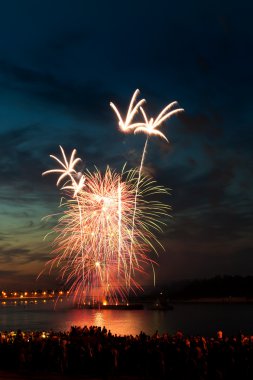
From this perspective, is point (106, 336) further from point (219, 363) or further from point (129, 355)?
point (219, 363)

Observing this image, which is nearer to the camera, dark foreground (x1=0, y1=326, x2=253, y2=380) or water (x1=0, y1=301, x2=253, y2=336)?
dark foreground (x1=0, y1=326, x2=253, y2=380)

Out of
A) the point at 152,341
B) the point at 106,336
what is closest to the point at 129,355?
the point at 152,341

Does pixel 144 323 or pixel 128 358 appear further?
pixel 144 323

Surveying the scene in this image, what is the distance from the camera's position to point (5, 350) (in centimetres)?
1920

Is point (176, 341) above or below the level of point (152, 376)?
above

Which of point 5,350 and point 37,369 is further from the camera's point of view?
point 5,350

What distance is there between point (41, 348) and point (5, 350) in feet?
6.18

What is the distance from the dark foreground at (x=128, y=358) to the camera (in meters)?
15.0

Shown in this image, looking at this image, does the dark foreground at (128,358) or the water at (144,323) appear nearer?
the dark foreground at (128,358)

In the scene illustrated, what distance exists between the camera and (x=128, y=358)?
16.7m

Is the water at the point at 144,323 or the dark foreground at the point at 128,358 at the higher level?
the water at the point at 144,323

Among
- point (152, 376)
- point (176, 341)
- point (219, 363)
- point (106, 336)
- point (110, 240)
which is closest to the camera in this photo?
point (219, 363)

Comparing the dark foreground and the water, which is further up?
the water

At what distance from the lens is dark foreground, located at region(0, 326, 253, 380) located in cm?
1505
